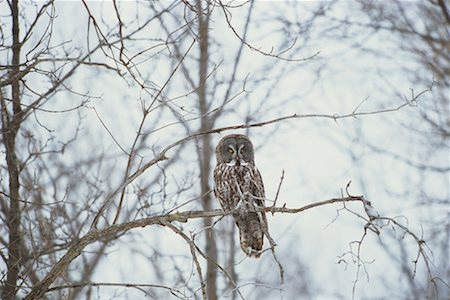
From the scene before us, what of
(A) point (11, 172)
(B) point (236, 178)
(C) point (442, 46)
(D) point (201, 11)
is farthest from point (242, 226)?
(C) point (442, 46)

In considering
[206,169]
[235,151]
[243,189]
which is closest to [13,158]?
[243,189]

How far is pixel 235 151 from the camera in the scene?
803cm

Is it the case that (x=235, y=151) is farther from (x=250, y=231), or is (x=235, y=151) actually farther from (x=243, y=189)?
(x=250, y=231)

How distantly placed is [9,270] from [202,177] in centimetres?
404

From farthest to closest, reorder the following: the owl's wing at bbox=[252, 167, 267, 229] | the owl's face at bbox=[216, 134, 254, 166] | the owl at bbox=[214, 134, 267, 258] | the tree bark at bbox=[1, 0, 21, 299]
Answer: the owl's face at bbox=[216, 134, 254, 166] → the owl at bbox=[214, 134, 267, 258] → the owl's wing at bbox=[252, 167, 267, 229] → the tree bark at bbox=[1, 0, 21, 299]

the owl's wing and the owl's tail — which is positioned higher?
the owl's wing

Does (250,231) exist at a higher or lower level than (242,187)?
lower

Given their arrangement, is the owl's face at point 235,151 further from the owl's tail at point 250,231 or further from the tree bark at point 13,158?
the tree bark at point 13,158

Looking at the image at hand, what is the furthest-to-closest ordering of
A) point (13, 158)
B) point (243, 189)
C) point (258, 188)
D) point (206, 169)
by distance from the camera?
point (206, 169) → point (243, 189) → point (258, 188) → point (13, 158)

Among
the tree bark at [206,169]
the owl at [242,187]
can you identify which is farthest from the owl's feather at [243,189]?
the tree bark at [206,169]

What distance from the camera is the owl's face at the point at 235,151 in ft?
26.1

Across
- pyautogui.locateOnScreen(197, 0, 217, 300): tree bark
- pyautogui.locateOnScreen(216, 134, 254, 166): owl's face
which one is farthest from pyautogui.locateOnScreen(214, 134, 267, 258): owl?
pyautogui.locateOnScreen(197, 0, 217, 300): tree bark

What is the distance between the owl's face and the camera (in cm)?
794

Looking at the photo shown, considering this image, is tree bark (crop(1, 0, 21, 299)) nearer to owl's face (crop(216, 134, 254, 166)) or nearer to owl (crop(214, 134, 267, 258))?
owl (crop(214, 134, 267, 258))
